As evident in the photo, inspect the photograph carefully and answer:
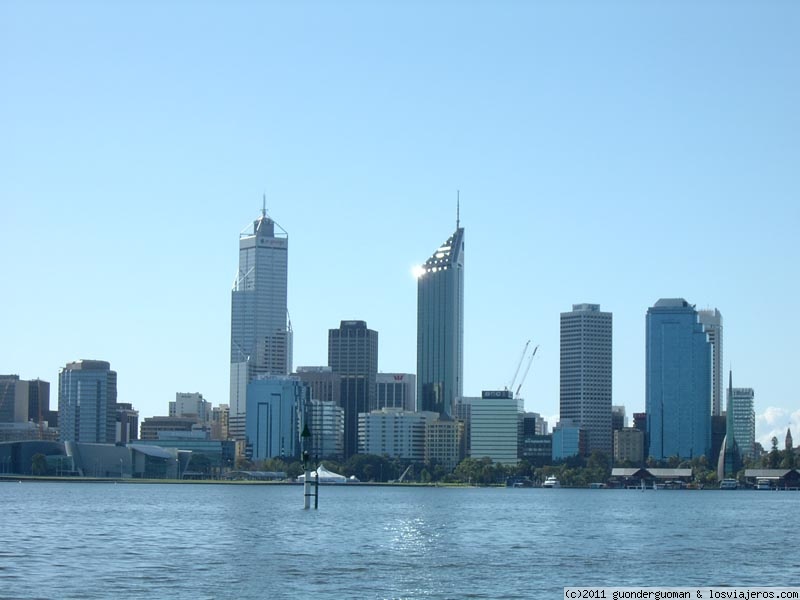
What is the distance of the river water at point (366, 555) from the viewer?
254ft

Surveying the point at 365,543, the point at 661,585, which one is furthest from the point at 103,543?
the point at 661,585

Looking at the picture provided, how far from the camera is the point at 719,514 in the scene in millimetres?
184625

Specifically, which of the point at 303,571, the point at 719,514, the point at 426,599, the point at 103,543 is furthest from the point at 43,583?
the point at 719,514

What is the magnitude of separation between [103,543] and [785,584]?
4938cm

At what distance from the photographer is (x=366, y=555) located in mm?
97125

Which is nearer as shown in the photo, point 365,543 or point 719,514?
point 365,543

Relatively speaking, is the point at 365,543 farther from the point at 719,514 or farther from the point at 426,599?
the point at 719,514

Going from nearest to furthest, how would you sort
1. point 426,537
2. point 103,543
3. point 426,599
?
point 426,599
point 103,543
point 426,537

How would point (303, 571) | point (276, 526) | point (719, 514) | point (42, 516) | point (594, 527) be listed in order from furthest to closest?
point (719, 514) < point (42, 516) < point (594, 527) < point (276, 526) < point (303, 571)

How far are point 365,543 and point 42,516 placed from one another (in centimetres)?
5346

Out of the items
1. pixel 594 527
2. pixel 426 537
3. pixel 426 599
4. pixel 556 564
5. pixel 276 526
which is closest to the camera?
pixel 426 599

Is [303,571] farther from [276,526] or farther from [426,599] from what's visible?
[276,526]

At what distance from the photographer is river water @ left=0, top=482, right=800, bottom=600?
77.4m

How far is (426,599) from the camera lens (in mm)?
72625
